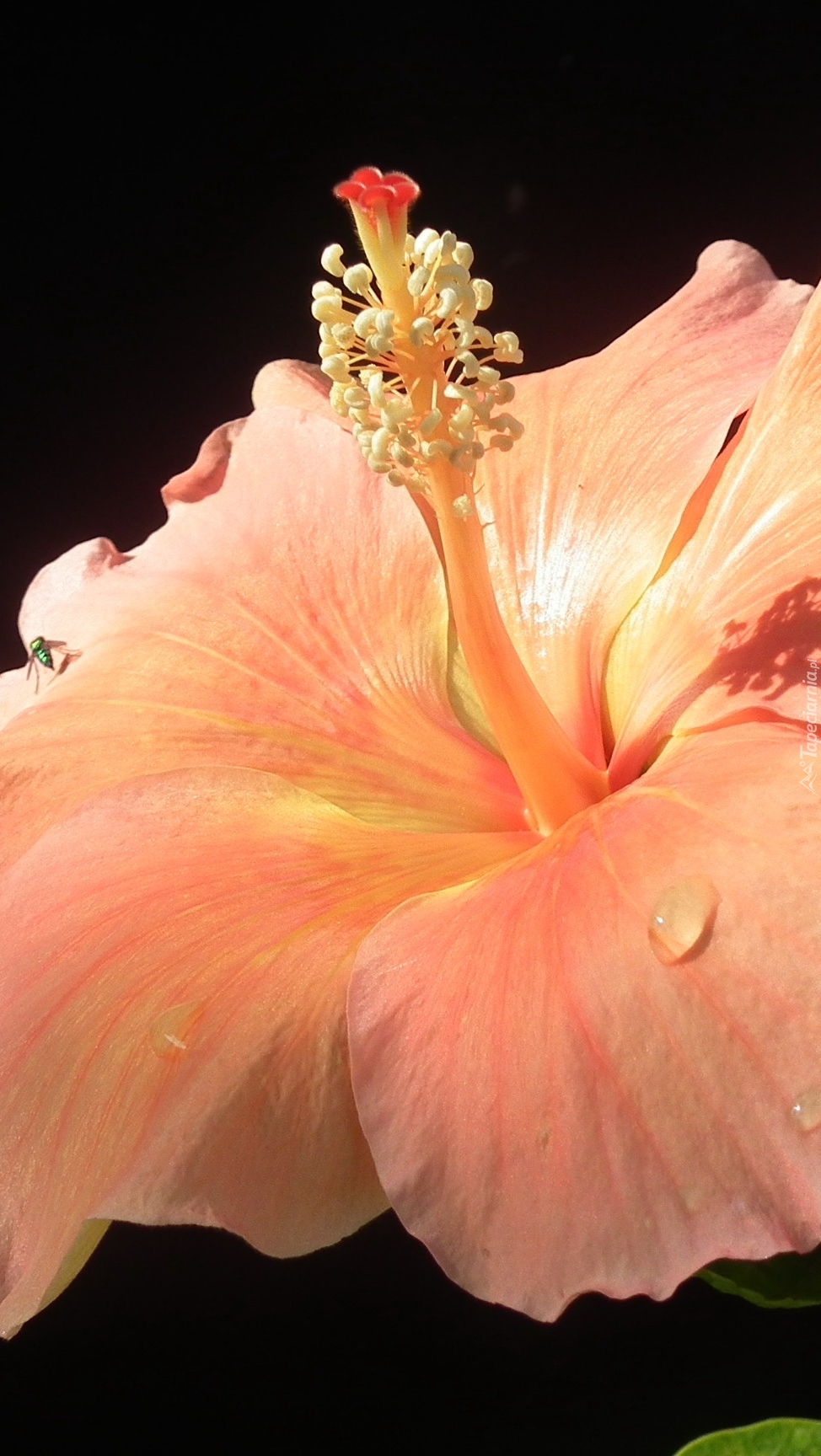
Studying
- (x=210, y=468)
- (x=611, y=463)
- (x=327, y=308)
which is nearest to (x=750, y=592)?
Result: (x=611, y=463)

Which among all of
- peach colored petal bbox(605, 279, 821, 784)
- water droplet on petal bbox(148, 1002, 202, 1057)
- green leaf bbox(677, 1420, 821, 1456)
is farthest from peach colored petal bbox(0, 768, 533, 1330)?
green leaf bbox(677, 1420, 821, 1456)

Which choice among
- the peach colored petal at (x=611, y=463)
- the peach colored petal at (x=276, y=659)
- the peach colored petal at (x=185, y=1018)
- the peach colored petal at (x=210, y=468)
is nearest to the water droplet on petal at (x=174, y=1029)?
the peach colored petal at (x=185, y=1018)

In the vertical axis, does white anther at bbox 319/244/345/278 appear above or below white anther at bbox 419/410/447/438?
above

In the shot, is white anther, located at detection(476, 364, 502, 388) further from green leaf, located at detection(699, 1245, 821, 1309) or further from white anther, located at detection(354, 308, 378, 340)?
green leaf, located at detection(699, 1245, 821, 1309)

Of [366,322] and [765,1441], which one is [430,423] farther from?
[765,1441]

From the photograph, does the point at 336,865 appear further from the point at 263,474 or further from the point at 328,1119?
the point at 263,474
